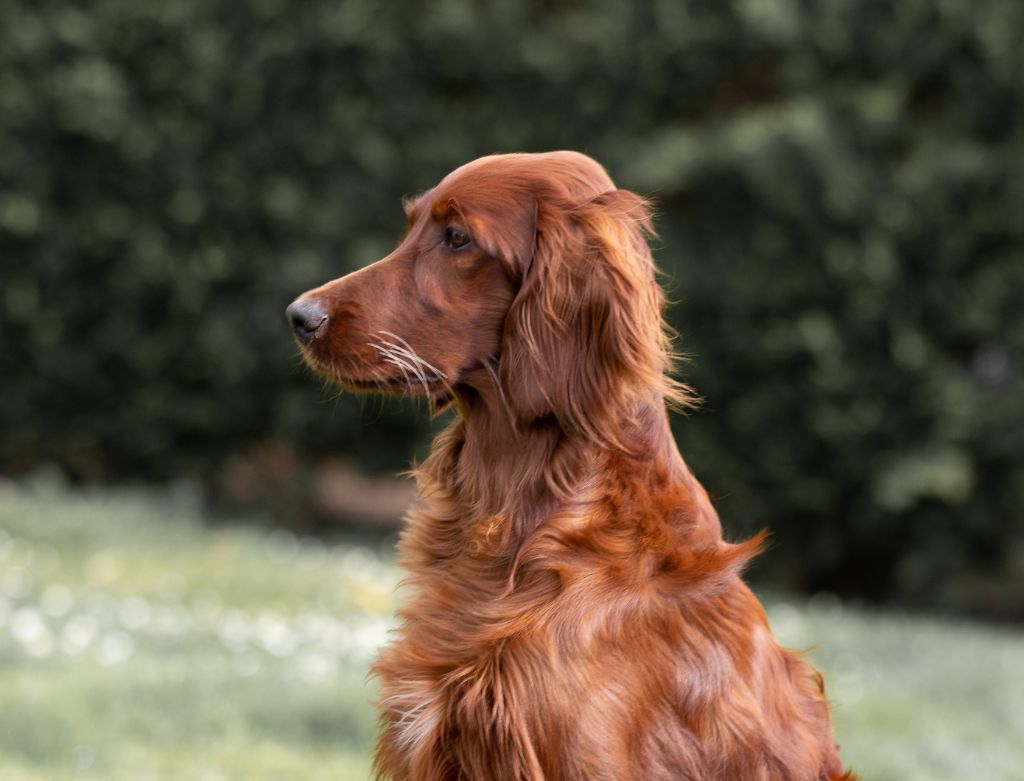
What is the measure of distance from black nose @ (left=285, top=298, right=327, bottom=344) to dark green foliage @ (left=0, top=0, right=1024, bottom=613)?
4809 millimetres

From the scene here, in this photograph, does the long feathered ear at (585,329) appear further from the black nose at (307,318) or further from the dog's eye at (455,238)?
the black nose at (307,318)

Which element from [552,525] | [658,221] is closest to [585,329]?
[552,525]

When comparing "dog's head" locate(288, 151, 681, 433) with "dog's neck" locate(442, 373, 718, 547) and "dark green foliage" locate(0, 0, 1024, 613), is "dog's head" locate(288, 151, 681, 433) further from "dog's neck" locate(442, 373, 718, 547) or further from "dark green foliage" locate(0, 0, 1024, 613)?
"dark green foliage" locate(0, 0, 1024, 613)

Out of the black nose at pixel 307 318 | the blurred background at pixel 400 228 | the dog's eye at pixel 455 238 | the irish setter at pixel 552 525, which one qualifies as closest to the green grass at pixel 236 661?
the blurred background at pixel 400 228

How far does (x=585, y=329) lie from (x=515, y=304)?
0.16m

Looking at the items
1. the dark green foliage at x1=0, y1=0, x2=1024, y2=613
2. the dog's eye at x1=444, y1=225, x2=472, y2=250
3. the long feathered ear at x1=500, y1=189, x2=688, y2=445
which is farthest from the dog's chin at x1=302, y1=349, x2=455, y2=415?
the dark green foliage at x1=0, y1=0, x2=1024, y2=613

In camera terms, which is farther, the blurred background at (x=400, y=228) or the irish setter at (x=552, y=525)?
the blurred background at (x=400, y=228)

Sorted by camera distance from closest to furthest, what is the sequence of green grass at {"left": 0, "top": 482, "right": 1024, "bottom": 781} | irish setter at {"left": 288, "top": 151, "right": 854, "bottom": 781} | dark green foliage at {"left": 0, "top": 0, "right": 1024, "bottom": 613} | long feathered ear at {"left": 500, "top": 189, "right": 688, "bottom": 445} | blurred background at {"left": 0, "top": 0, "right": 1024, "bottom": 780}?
irish setter at {"left": 288, "top": 151, "right": 854, "bottom": 781} → long feathered ear at {"left": 500, "top": 189, "right": 688, "bottom": 445} → green grass at {"left": 0, "top": 482, "right": 1024, "bottom": 781} → blurred background at {"left": 0, "top": 0, "right": 1024, "bottom": 780} → dark green foliage at {"left": 0, "top": 0, "right": 1024, "bottom": 613}

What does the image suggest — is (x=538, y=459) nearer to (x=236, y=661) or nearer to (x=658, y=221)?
(x=236, y=661)

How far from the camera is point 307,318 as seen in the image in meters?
2.69

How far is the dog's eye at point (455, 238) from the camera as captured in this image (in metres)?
2.71

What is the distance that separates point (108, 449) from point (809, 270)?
5353 millimetres

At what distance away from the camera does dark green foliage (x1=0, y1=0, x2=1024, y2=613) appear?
25.6 feet

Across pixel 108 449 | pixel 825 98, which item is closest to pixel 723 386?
pixel 825 98
